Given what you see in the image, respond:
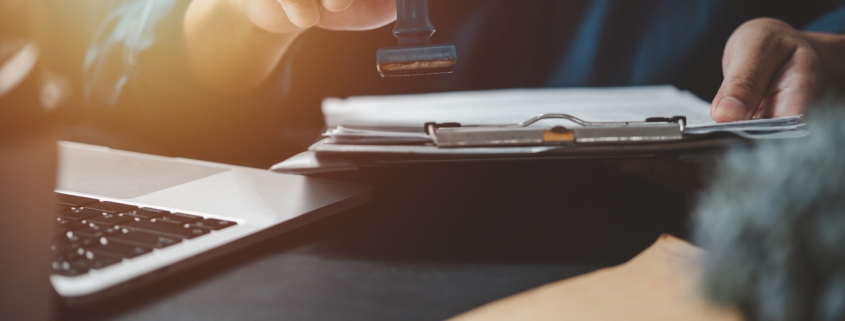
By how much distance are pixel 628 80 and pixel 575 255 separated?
30.4 inches

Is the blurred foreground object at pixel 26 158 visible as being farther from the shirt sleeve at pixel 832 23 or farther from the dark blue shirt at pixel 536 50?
the shirt sleeve at pixel 832 23

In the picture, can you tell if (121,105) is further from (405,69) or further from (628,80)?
(628,80)

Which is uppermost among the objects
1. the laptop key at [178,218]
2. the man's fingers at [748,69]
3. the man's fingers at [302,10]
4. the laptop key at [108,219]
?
the man's fingers at [302,10]

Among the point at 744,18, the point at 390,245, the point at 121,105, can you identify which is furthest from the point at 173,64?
the point at 744,18

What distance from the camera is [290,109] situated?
969 mm

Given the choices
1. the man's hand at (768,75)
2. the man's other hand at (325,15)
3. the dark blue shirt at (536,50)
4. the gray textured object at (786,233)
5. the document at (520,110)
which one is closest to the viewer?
the gray textured object at (786,233)

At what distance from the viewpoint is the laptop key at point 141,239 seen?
276mm

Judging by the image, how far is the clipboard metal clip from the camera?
331 mm

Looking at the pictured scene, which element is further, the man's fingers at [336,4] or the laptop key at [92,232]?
the man's fingers at [336,4]

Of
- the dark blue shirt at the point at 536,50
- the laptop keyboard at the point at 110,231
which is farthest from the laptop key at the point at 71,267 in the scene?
the dark blue shirt at the point at 536,50

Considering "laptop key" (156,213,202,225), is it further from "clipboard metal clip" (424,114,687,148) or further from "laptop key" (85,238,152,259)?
"clipboard metal clip" (424,114,687,148)

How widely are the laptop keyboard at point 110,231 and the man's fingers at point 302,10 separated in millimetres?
277

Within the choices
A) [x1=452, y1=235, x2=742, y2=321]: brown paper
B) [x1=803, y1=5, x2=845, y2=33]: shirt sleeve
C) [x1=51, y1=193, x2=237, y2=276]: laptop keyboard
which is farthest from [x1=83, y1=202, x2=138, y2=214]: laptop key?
[x1=803, y1=5, x2=845, y2=33]: shirt sleeve

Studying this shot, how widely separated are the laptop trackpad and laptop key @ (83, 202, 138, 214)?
36 mm
